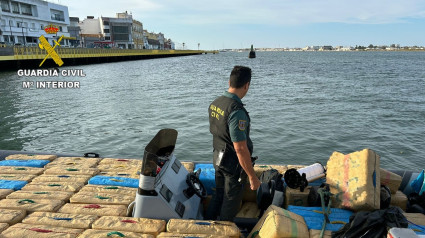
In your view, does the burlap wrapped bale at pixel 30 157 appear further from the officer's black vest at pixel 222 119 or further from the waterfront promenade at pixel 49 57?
the waterfront promenade at pixel 49 57

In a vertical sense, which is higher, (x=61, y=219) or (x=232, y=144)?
(x=232, y=144)

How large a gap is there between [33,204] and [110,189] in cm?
108

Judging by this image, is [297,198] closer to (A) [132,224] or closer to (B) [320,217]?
(B) [320,217]

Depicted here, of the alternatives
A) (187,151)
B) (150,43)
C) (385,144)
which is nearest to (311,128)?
(385,144)

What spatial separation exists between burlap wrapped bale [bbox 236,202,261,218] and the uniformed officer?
641 mm

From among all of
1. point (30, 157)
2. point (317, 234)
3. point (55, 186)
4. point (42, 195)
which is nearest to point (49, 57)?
point (30, 157)

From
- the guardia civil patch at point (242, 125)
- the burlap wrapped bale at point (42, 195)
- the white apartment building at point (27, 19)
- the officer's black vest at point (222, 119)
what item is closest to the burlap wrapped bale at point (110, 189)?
the burlap wrapped bale at point (42, 195)

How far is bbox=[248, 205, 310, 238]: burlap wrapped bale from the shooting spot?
3.25 metres

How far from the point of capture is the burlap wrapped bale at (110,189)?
181 inches

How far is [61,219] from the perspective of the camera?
381 centimetres

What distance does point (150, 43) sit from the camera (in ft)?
590

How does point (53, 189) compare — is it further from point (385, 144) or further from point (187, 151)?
point (385, 144)

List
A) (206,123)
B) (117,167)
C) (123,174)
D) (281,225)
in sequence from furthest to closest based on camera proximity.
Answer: (206,123) < (117,167) < (123,174) < (281,225)

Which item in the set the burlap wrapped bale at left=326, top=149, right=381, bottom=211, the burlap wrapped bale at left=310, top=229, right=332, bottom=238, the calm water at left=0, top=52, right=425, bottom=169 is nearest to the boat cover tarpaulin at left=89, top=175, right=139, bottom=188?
the burlap wrapped bale at left=310, top=229, right=332, bottom=238
